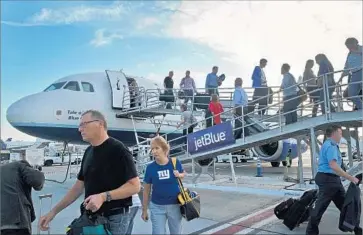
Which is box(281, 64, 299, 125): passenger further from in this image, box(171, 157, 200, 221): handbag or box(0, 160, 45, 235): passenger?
box(0, 160, 45, 235): passenger

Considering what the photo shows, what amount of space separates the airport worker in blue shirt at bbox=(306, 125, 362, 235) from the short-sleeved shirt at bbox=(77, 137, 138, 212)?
2874 millimetres

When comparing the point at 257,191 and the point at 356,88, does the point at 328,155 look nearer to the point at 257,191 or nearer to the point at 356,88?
the point at 356,88

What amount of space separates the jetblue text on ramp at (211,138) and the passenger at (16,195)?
18.4ft

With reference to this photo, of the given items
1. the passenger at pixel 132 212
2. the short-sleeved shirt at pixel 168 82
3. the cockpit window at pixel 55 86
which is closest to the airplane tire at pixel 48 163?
the cockpit window at pixel 55 86

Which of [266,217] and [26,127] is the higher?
[26,127]

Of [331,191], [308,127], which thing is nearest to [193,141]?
[308,127]

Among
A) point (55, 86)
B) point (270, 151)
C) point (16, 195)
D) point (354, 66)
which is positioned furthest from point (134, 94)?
point (16, 195)

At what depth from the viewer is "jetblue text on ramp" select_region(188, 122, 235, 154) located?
27.2 ft

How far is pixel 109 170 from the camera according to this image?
8.09 ft

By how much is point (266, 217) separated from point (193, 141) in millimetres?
3879

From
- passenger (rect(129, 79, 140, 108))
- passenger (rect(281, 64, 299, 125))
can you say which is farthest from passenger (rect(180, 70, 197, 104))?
passenger (rect(281, 64, 299, 125))

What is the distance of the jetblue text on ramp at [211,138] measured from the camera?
27.2ft

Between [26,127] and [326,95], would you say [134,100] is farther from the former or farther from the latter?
[326,95]

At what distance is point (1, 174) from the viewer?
323 cm
